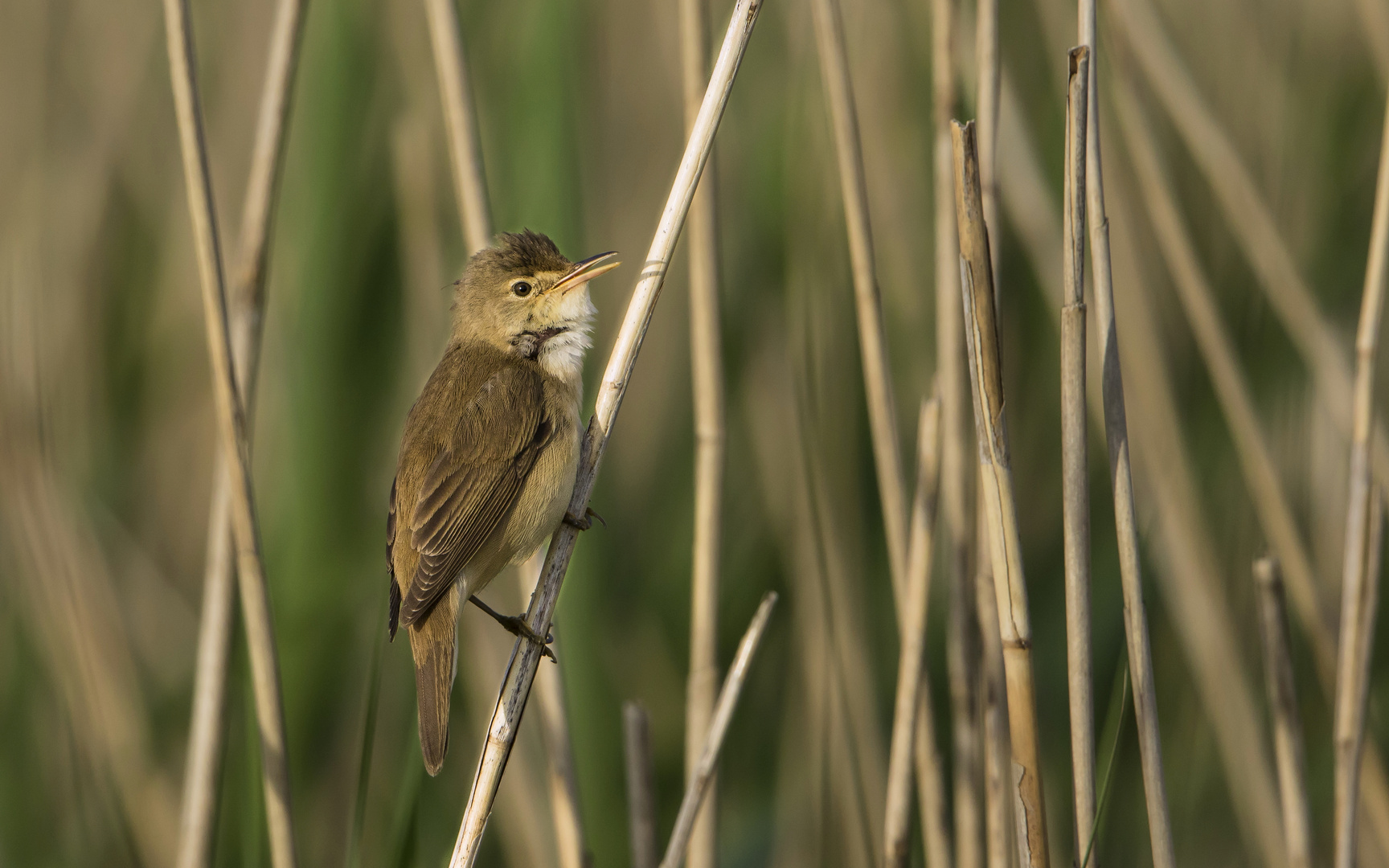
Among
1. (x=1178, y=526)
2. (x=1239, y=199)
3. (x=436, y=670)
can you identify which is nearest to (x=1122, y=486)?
(x=1178, y=526)

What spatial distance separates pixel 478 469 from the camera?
256 cm

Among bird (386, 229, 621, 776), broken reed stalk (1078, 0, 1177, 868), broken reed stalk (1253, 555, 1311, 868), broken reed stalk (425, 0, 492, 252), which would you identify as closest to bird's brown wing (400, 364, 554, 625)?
bird (386, 229, 621, 776)

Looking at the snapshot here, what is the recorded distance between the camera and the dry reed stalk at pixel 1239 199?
3.13 m

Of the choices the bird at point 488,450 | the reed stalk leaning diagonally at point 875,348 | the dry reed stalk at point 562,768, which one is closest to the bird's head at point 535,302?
the bird at point 488,450

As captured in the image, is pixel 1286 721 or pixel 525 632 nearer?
pixel 525 632

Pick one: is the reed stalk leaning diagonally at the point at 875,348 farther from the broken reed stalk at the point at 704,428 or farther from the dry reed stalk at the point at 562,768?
the dry reed stalk at the point at 562,768

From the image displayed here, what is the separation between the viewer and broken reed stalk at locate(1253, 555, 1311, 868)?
2.52m

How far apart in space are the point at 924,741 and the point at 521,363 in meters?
1.29

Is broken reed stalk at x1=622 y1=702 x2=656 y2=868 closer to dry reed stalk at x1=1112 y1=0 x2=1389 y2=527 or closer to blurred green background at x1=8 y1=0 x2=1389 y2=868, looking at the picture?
blurred green background at x1=8 y1=0 x2=1389 y2=868

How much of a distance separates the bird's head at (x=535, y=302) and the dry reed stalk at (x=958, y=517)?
79cm

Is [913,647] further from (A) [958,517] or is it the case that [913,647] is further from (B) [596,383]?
(B) [596,383]

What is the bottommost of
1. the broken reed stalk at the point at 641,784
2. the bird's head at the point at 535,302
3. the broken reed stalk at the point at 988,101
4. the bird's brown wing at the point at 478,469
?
the broken reed stalk at the point at 641,784

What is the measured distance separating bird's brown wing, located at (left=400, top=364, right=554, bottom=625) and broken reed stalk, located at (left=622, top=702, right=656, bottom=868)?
0.54 metres

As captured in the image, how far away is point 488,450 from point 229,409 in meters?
0.54
